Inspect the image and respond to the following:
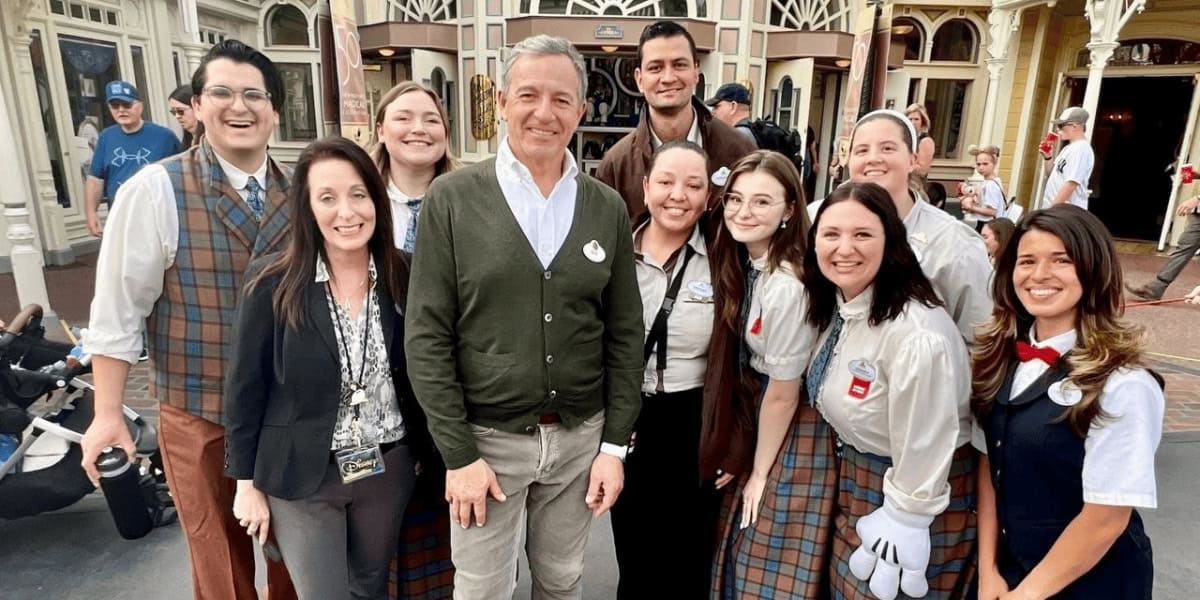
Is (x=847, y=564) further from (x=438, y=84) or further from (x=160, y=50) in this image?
(x=438, y=84)

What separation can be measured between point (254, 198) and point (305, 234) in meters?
0.38

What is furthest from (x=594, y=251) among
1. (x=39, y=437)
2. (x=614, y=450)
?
(x=39, y=437)

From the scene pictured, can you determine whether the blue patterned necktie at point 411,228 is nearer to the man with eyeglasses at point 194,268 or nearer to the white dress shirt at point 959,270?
the man with eyeglasses at point 194,268

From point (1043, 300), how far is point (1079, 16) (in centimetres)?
1372

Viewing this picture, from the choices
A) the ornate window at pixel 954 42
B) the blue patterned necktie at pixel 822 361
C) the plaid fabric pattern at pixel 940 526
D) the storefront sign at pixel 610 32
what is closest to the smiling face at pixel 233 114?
the blue patterned necktie at pixel 822 361

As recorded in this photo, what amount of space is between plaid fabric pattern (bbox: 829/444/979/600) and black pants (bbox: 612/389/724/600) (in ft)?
1.69

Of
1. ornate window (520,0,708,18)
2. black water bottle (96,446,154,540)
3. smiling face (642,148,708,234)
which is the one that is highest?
ornate window (520,0,708,18)

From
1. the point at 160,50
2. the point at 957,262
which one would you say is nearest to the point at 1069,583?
the point at 957,262

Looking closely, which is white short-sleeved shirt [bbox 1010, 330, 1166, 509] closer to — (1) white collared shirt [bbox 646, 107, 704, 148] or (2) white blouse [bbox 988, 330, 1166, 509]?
(2) white blouse [bbox 988, 330, 1166, 509]

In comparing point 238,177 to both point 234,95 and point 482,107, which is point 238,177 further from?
point 482,107

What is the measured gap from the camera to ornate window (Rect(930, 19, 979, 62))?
1477 centimetres

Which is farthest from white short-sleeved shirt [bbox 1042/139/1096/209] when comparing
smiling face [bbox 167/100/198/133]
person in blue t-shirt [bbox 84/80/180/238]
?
person in blue t-shirt [bbox 84/80/180/238]

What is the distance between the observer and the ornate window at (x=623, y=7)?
13352 millimetres

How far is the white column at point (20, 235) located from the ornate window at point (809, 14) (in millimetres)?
13174
